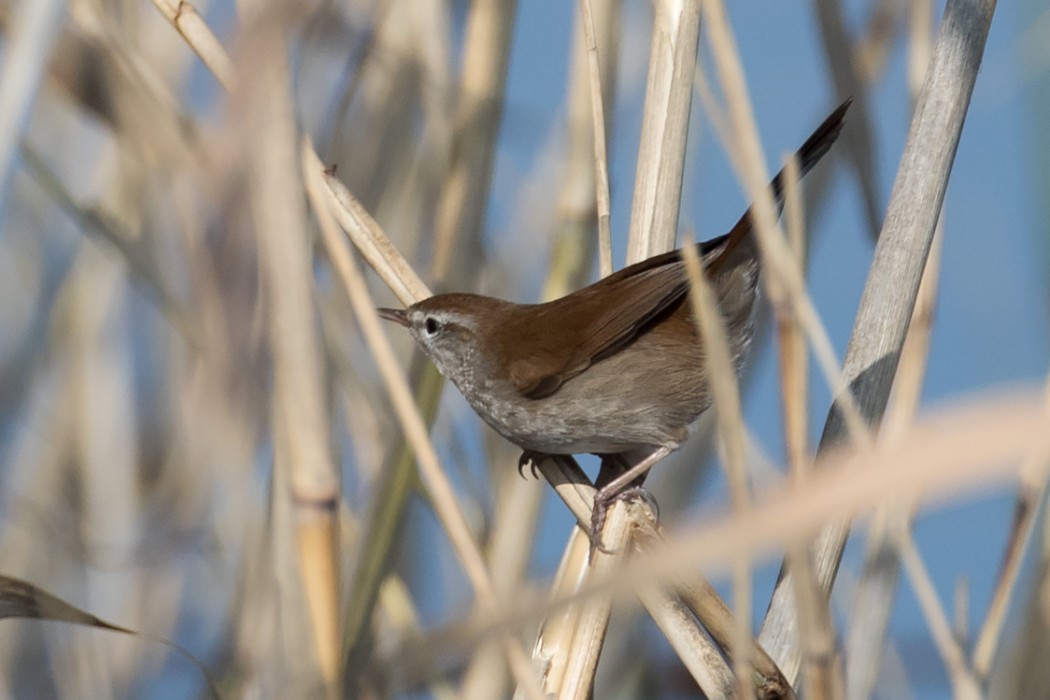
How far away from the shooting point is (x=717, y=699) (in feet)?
3.81

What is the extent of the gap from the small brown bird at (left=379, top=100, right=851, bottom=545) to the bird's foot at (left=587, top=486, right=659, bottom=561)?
1.9 inches

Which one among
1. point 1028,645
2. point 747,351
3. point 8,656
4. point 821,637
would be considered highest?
point 747,351

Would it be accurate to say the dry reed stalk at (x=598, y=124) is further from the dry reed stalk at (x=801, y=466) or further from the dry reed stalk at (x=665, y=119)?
the dry reed stalk at (x=801, y=466)

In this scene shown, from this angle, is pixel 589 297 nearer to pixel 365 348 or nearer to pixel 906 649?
pixel 365 348

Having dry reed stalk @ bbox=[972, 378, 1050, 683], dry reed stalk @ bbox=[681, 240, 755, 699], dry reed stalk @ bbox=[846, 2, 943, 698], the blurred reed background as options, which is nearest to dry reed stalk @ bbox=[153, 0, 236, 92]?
the blurred reed background

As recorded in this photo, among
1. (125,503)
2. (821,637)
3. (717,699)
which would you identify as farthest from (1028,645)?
(125,503)

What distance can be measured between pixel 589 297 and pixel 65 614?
1024 mm

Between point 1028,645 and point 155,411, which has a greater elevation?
point 155,411

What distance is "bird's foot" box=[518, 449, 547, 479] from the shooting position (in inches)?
75.7

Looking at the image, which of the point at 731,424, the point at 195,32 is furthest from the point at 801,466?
the point at 195,32

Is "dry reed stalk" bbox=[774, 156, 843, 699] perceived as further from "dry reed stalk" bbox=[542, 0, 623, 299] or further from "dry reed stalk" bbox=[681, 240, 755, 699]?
"dry reed stalk" bbox=[542, 0, 623, 299]

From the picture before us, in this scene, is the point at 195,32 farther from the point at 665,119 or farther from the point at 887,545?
the point at 887,545

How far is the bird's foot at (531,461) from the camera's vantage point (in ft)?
6.31

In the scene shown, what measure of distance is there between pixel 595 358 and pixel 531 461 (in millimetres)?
230
